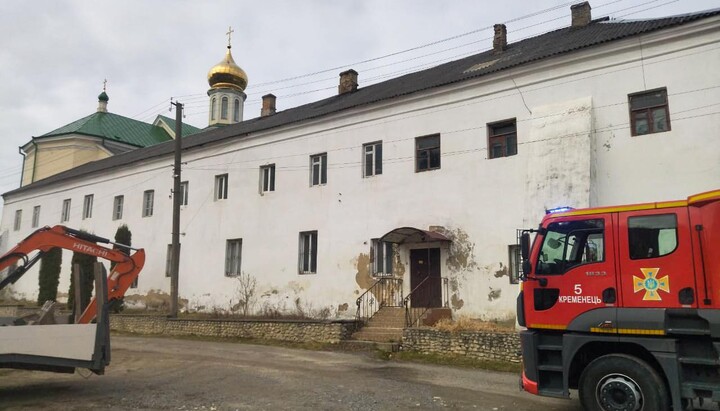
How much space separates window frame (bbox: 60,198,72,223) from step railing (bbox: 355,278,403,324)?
23376 mm

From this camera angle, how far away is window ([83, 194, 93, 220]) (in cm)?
3177

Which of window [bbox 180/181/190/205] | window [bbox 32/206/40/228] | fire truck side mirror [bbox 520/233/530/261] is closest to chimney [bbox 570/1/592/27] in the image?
fire truck side mirror [bbox 520/233/530/261]

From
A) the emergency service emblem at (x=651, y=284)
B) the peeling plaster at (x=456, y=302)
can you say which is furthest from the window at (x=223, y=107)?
the emergency service emblem at (x=651, y=284)

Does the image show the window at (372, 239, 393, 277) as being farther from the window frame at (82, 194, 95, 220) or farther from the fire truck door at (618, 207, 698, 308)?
the window frame at (82, 194, 95, 220)

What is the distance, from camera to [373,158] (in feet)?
63.6

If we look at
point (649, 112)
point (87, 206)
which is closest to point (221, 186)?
point (87, 206)

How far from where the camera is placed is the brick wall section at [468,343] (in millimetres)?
12148

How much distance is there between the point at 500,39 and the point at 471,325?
11.7 meters

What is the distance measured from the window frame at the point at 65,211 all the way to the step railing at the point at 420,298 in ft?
82.8

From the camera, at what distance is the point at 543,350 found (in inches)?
288

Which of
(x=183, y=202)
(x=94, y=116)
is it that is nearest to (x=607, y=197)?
(x=183, y=202)

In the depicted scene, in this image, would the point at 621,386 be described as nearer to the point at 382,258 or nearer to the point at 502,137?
the point at 502,137

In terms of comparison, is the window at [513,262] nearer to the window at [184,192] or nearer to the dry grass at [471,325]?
the dry grass at [471,325]

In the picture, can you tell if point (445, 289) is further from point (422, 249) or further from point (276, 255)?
point (276, 255)
